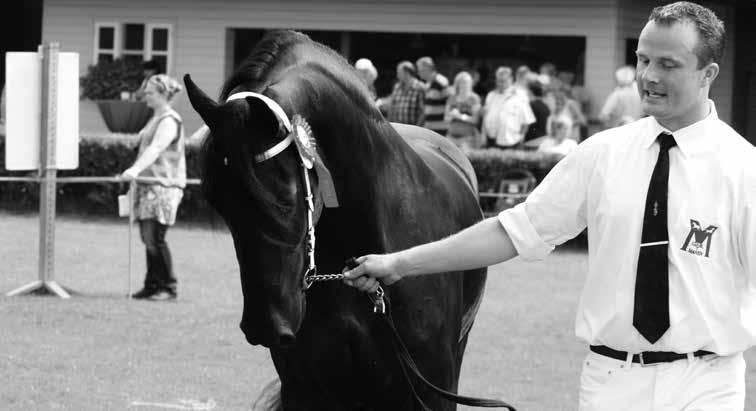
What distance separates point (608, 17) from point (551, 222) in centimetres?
1797

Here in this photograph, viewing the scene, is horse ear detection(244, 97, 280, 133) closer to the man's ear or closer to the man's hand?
the man's hand

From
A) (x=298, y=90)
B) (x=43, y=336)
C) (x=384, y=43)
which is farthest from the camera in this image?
(x=384, y=43)

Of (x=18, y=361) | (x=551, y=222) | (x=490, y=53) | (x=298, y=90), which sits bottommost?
(x=18, y=361)

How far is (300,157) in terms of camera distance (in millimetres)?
4430

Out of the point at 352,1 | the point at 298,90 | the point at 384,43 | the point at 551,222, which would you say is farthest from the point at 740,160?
the point at 384,43

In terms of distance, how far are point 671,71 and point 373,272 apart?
1097 mm

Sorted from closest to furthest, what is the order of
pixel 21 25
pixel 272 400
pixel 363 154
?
pixel 363 154, pixel 272 400, pixel 21 25

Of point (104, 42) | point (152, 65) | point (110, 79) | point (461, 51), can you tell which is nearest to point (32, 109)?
point (152, 65)

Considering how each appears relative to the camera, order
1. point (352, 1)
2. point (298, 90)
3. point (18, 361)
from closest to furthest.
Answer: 1. point (298, 90)
2. point (18, 361)
3. point (352, 1)

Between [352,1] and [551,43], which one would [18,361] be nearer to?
[352,1]

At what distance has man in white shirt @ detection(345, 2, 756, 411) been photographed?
12.3 feet

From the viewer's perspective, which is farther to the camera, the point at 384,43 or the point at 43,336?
the point at 384,43

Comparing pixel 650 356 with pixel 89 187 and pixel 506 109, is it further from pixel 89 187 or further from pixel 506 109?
pixel 89 187

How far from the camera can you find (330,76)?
4.96 m
